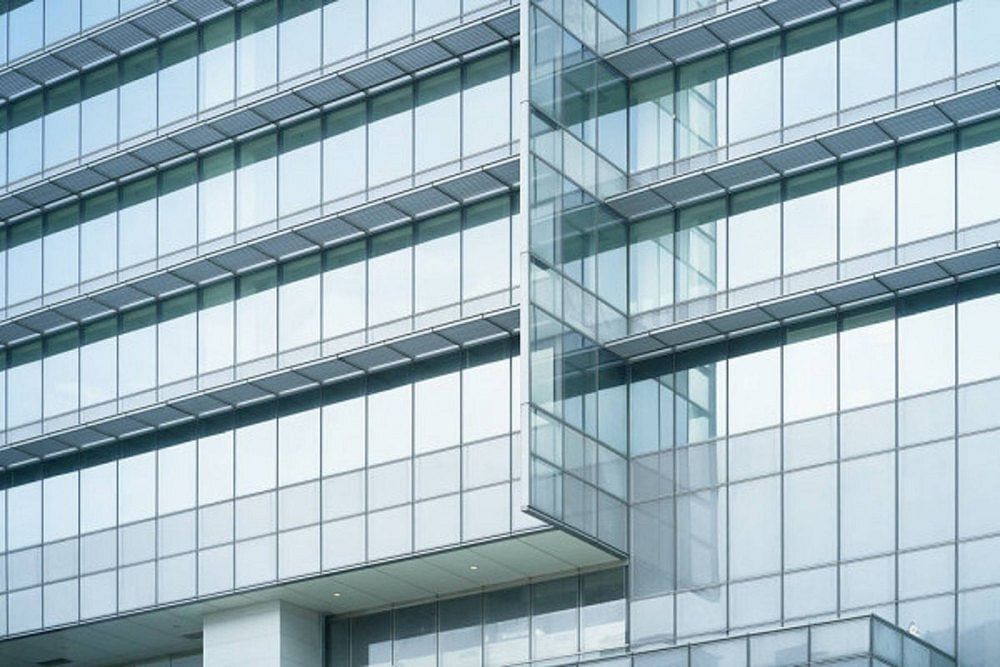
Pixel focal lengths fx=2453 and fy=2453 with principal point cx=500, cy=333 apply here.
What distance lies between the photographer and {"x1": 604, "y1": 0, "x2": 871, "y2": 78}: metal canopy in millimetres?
56094

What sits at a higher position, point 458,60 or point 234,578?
point 458,60

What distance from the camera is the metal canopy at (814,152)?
5341cm

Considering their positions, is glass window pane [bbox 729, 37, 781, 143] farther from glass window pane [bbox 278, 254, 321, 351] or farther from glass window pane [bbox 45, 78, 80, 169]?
glass window pane [bbox 45, 78, 80, 169]

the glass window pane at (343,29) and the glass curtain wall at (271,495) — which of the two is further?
the glass window pane at (343,29)

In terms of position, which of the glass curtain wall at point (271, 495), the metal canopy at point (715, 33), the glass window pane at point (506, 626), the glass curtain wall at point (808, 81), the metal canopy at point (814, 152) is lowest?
the glass window pane at point (506, 626)

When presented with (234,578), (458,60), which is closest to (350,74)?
(458,60)

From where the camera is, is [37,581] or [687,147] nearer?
[687,147]

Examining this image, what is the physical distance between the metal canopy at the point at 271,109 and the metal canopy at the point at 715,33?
303 cm

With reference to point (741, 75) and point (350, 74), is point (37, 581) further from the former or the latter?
point (741, 75)

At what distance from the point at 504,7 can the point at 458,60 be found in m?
2.13

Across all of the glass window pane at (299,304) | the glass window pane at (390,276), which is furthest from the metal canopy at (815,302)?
the glass window pane at (299,304)

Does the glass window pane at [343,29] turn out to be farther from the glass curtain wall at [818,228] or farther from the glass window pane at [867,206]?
the glass window pane at [867,206]

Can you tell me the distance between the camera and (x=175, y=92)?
213 ft

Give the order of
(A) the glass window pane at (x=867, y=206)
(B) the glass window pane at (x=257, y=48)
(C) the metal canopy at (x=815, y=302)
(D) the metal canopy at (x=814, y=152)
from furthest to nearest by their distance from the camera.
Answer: (B) the glass window pane at (x=257, y=48) → (A) the glass window pane at (x=867, y=206) → (D) the metal canopy at (x=814, y=152) → (C) the metal canopy at (x=815, y=302)
